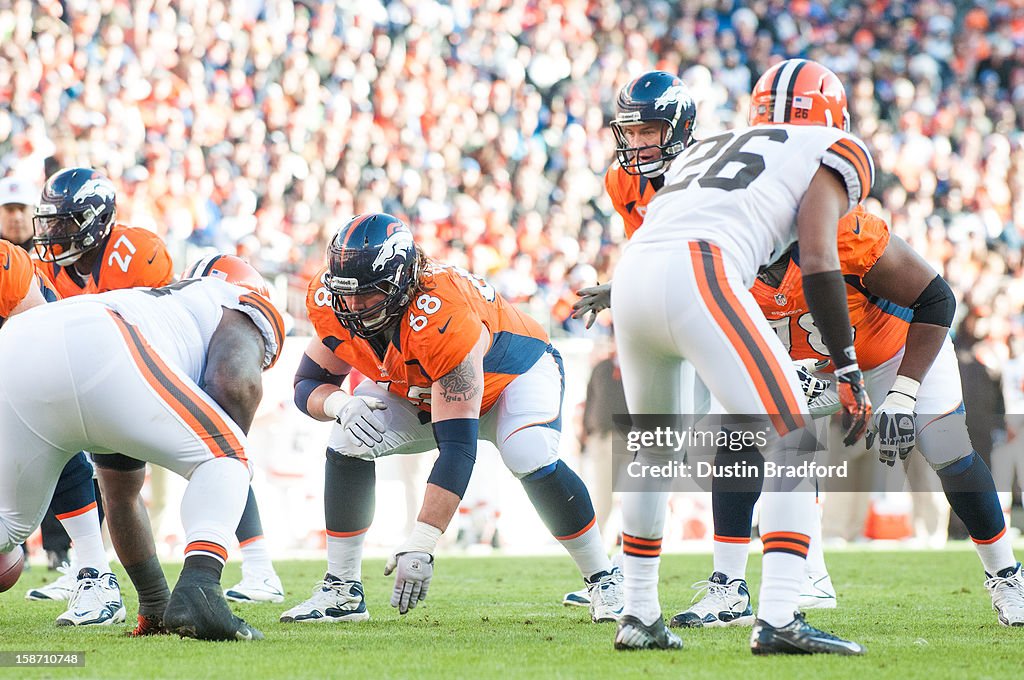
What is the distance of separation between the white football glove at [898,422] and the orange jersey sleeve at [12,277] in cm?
341

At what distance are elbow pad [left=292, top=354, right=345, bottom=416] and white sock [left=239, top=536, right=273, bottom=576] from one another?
1.27 metres

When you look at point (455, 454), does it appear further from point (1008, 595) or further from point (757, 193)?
point (1008, 595)

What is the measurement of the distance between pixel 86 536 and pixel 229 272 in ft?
4.38

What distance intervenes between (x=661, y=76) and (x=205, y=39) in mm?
11481

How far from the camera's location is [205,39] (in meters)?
16.0

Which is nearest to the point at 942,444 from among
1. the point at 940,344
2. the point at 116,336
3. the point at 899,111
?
the point at 940,344

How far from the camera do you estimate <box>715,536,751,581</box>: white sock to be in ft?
17.9

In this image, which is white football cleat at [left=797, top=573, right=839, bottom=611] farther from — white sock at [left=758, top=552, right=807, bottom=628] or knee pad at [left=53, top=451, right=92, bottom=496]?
knee pad at [left=53, top=451, right=92, bottom=496]

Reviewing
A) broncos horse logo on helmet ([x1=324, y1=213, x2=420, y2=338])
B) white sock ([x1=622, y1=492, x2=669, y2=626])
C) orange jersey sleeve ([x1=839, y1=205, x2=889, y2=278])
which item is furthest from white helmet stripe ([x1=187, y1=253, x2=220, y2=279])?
orange jersey sleeve ([x1=839, y1=205, x2=889, y2=278])

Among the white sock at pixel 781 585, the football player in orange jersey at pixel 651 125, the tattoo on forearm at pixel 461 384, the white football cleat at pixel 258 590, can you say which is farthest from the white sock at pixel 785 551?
the white football cleat at pixel 258 590

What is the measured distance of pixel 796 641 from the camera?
3.98 m

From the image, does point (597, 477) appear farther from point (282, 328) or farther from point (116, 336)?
point (116, 336)

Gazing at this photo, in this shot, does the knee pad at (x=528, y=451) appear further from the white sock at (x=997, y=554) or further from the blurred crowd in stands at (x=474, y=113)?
the blurred crowd in stands at (x=474, y=113)

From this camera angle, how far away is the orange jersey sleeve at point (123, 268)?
5719 mm
